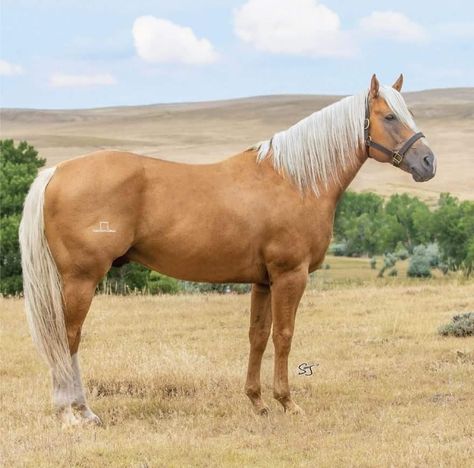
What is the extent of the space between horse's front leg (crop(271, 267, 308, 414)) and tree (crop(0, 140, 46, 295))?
19.9 meters

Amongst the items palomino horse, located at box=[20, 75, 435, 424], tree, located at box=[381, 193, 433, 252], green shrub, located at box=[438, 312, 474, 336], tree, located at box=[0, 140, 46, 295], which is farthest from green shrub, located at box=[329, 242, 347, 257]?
palomino horse, located at box=[20, 75, 435, 424]

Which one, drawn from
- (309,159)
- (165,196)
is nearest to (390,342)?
(309,159)

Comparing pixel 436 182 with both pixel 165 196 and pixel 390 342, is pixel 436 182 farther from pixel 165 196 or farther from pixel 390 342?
pixel 165 196

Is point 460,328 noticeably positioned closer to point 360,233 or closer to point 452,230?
point 452,230

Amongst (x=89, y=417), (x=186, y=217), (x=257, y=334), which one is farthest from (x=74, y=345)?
(x=257, y=334)

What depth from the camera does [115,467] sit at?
532cm

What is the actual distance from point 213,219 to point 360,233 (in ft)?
172

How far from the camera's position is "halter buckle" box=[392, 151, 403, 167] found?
6.70m

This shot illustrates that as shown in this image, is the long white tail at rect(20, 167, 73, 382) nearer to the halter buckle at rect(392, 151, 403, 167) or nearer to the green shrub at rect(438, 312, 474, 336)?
the halter buckle at rect(392, 151, 403, 167)

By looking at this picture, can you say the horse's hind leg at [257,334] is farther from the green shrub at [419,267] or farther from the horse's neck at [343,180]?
the green shrub at [419,267]

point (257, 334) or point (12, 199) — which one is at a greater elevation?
point (257, 334)

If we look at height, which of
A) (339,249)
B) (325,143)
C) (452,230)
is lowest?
(339,249)

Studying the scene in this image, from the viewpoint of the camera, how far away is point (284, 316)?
6.63m

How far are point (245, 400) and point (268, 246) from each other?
1762 millimetres
